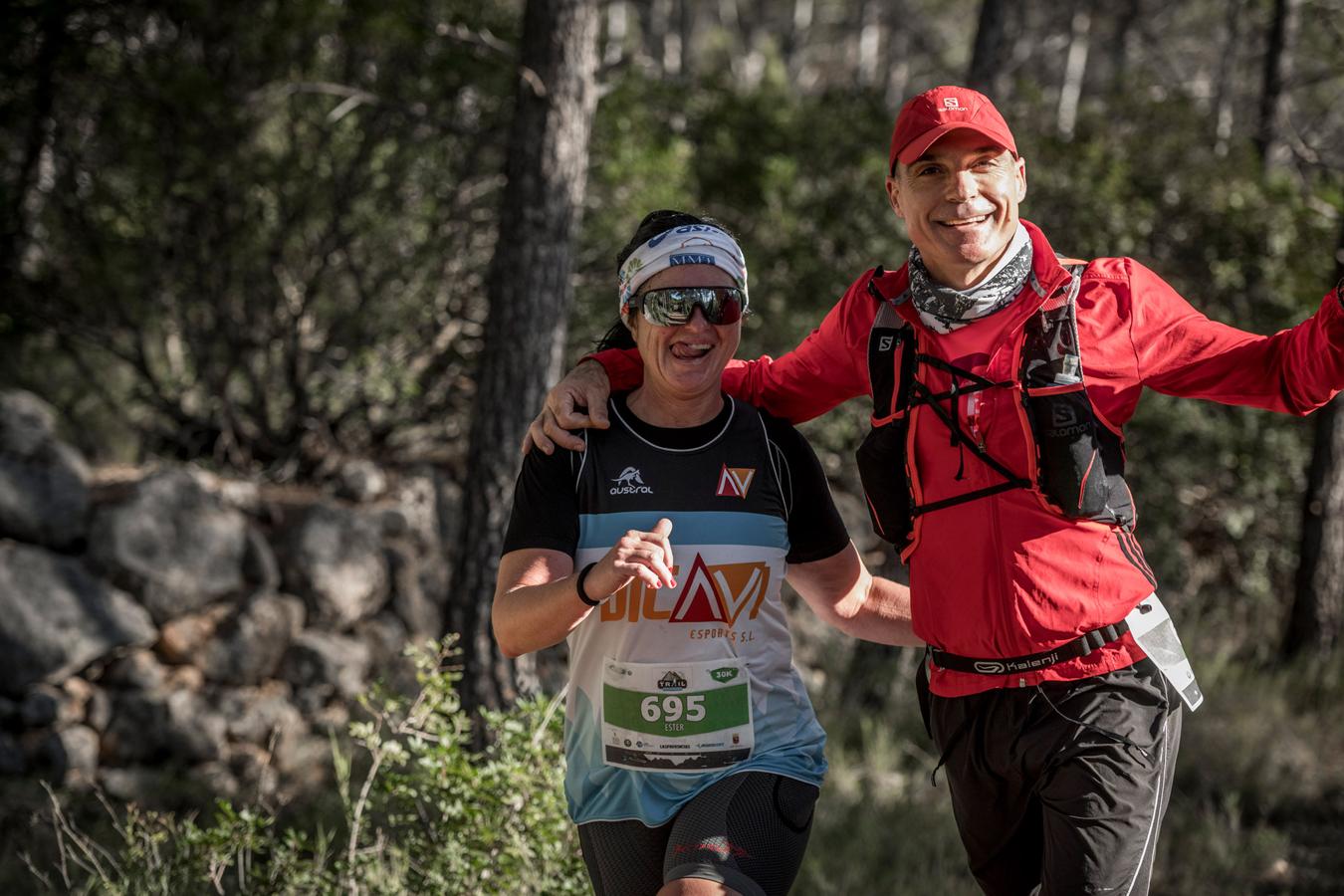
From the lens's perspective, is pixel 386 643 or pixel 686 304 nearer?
pixel 686 304

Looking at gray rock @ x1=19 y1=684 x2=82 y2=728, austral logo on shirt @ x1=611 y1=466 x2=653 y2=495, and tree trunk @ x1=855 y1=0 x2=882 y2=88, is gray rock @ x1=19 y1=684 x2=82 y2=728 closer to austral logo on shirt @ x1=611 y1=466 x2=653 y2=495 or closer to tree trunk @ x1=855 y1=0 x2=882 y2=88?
austral logo on shirt @ x1=611 y1=466 x2=653 y2=495

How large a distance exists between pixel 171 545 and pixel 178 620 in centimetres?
45

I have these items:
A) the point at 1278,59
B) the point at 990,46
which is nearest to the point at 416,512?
the point at 990,46

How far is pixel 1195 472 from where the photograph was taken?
9766 millimetres

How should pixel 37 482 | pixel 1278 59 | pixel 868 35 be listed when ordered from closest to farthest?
pixel 37 482 < pixel 1278 59 < pixel 868 35

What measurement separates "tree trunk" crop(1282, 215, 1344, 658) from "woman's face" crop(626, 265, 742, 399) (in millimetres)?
7576

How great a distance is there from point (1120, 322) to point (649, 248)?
3.48 feet

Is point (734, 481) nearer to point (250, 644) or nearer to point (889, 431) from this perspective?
point (889, 431)

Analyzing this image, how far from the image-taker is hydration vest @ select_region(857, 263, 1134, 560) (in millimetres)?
2629

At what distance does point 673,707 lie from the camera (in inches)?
108

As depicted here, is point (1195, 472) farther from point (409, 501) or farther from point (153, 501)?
point (153, 501)

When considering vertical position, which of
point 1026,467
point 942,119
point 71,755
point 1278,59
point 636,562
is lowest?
point 71,755

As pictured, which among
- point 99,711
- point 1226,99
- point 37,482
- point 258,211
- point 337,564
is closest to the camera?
point 99,711

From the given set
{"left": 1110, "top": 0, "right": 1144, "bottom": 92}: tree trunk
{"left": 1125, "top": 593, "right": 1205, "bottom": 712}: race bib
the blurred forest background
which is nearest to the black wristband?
{"left": 1125, "top": 593, "right": 1205, "bottom": 712}: race bib
